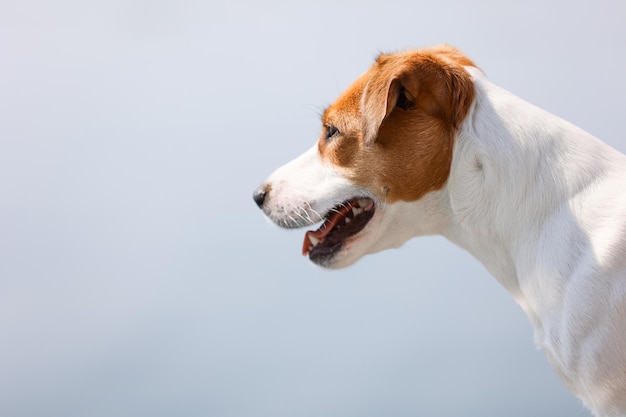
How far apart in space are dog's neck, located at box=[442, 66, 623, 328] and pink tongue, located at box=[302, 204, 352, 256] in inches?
21.8

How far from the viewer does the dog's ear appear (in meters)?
4.00

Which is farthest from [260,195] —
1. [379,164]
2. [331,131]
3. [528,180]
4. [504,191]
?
[528,180]

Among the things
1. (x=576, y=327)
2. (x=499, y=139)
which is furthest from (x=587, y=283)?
(x=499, y=139)

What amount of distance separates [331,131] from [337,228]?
49 centimetres

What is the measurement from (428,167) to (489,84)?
51 cm

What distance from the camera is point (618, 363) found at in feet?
12.6

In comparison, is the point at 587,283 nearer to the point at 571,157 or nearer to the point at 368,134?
the point at 571,157

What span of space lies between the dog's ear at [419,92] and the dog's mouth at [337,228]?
41 cm

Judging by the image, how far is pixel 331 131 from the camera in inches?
173

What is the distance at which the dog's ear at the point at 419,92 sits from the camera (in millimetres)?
3998

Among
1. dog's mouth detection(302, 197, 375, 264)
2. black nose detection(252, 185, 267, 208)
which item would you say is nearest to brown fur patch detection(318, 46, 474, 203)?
dog's mouth detection(302, 197, 375, 264)

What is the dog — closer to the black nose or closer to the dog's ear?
the dog's ear

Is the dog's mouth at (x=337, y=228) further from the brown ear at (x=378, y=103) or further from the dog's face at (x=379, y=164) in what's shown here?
the brown ear at (x=378, y=103)

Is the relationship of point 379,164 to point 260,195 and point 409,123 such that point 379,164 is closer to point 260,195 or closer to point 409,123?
point 409,123
